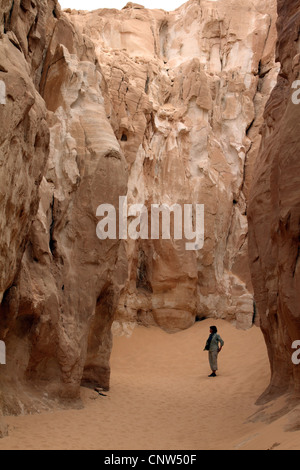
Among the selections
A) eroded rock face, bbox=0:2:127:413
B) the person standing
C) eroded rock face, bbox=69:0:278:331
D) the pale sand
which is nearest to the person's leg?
the person standing

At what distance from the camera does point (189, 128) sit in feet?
77.6

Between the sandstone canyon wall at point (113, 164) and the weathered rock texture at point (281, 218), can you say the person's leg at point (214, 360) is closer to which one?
the sandstone canyon wall at point (113, 164)

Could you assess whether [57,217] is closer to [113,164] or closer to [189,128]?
[113,164]

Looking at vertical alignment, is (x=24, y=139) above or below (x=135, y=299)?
above

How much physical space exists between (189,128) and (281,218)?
15897 millimetres

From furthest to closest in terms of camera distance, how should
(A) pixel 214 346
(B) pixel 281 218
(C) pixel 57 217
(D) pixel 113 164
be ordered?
(A) pixel 214 346 < (D) pixel 113 164 < (C) pixel 57 217 < (B) pixel 281 218

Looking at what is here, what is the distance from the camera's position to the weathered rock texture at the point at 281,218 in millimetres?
8297

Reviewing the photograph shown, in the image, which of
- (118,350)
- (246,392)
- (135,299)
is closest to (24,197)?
(246,392)

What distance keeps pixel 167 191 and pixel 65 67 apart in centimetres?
997

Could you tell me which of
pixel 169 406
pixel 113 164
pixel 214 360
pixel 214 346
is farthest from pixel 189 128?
pixel 169 406

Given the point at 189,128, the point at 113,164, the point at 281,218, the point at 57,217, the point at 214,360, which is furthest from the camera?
the point at 189,128

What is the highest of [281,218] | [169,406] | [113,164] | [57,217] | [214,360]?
[113,164]
